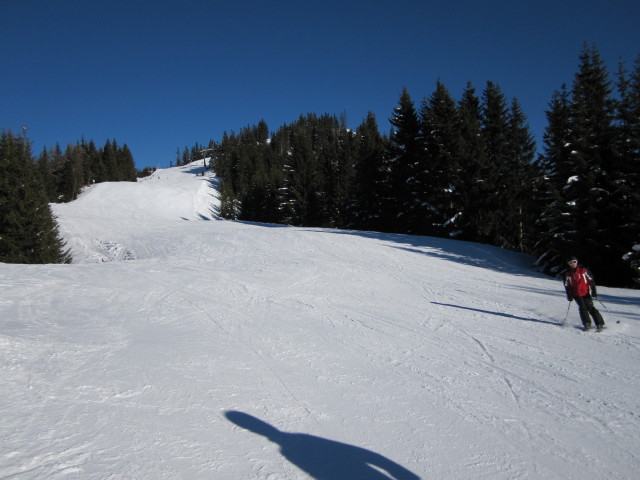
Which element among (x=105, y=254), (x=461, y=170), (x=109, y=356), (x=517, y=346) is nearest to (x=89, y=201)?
(x=105, y=254)

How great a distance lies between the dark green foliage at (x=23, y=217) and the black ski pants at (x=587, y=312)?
28.1m

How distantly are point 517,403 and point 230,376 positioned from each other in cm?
421

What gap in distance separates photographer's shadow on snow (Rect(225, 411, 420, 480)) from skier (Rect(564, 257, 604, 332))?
6492 millimetres

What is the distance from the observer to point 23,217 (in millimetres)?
22531

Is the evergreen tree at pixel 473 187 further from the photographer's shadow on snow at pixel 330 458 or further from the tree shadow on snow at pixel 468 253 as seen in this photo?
the photographer's shadow on snow at pixel 330 458

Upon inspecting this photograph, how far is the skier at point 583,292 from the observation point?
751 cm

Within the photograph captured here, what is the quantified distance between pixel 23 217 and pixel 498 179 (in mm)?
33494

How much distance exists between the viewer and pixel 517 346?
266 inches

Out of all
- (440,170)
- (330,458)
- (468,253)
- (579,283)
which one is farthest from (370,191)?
(330,458)

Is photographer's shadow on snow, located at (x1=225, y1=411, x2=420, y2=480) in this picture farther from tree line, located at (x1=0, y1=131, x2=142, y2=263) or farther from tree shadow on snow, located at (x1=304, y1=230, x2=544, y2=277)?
tree line, located at (x1=0, y1=131, x2=142, y2=263)

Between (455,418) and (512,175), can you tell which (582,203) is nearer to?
(512,175)

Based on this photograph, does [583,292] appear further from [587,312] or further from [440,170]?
[440,170]

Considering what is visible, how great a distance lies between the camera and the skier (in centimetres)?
751

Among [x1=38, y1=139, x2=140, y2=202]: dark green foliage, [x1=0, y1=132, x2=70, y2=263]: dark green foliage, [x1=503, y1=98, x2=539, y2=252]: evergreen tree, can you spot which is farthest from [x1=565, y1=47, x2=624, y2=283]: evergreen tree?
[x1=38, y1=139, x2=140, y2=202]: dark green foliage
